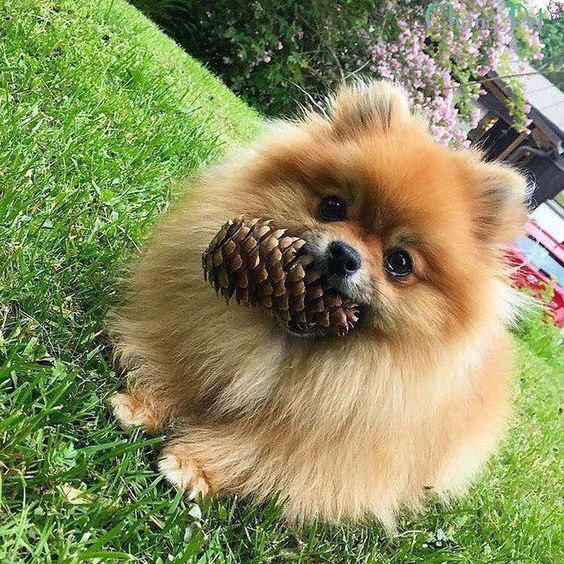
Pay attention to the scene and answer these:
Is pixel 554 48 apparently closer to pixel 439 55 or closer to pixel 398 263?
pixel 439 55

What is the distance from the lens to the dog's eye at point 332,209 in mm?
1755

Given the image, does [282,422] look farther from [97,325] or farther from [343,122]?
[343,122]

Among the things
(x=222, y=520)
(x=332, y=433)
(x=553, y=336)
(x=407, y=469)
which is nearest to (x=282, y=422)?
(x=332, y=433)

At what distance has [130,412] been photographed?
1.74 meters

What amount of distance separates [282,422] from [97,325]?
665 mm

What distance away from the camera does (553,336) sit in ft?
25.2

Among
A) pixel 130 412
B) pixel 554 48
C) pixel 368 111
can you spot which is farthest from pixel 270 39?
pixel 130 412

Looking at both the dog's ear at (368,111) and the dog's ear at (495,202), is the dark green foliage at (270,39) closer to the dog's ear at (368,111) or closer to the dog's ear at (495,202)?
the dog's ear at (368,111)

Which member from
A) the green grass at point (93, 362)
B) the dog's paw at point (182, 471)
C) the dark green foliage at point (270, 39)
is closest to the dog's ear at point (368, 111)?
the green grass at point (93, 362)

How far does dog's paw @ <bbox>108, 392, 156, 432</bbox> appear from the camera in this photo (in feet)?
5.65

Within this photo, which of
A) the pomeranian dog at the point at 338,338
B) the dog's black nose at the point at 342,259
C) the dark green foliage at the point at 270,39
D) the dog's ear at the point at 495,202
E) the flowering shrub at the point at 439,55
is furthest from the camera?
the dark green foliage at the point at 270,39

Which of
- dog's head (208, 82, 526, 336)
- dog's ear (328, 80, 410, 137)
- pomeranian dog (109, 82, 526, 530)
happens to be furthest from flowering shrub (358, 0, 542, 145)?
pomeranian dog (109, 82, 526, 530)

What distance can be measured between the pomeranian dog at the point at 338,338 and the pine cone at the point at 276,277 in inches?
1.9

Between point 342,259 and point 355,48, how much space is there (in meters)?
8.40
